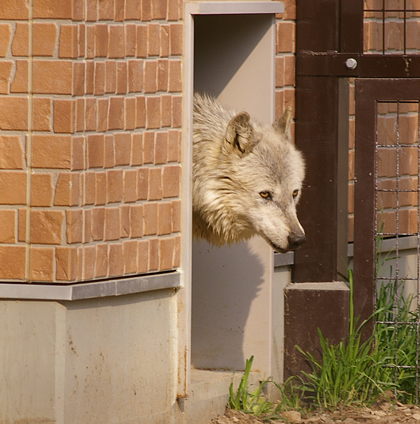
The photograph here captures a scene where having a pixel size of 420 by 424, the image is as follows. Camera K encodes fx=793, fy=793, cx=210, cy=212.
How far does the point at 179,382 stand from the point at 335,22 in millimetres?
2528

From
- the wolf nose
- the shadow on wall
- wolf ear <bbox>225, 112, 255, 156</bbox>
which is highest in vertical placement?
wolf ear <bbox>225, 112, 255, 156</bbox>

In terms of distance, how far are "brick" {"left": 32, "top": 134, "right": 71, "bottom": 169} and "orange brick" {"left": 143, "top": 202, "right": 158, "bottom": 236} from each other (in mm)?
607

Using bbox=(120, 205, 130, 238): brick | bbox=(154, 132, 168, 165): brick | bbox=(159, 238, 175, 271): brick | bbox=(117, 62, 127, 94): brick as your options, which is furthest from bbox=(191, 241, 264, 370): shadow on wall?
bbox=(117, 62, 127, 94): brick

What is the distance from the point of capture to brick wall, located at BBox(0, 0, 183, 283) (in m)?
3.78

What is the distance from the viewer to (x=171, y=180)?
4.41 meters

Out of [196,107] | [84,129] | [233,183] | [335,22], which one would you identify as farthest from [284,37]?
[84,129]

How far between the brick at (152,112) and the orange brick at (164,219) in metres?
0.44

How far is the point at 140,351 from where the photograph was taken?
4254 millimetres

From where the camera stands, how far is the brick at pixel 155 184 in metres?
4.28

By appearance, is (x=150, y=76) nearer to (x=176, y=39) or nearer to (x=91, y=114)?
(x=176, y=39)

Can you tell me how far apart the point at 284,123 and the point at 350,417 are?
6.14 ft

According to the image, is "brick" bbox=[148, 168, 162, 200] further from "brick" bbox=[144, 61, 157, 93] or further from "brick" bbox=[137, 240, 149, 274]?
"brick" bbox=[144, 61, 157, 93]

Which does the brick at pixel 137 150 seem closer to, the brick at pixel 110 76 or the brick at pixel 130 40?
the brick at pixel 110 76

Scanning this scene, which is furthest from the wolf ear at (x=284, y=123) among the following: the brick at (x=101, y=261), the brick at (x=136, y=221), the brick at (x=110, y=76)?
the brick at (x=101, y=261)
